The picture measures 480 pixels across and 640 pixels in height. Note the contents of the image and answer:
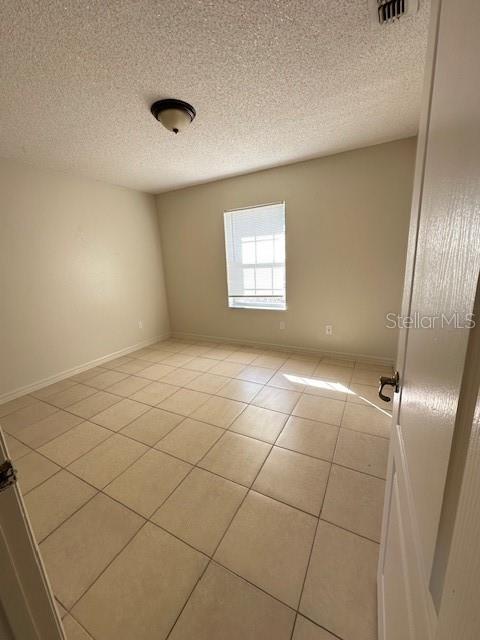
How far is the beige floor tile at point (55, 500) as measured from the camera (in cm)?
139

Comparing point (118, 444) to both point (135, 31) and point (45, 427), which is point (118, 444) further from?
point (135, 31)

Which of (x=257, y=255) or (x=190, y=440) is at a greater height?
(x=257, y=255)

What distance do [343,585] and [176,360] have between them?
118 inches

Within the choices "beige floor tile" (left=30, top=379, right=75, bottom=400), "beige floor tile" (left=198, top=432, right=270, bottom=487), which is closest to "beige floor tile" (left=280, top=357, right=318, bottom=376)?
"beige floor tile" (left=198, top=432, right=270, bottom=487)

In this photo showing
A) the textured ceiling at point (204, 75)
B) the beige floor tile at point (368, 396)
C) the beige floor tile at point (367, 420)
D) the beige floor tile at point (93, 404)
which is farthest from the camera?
the beige floor tile at point (93, 404)

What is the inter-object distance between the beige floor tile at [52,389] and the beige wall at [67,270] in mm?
136

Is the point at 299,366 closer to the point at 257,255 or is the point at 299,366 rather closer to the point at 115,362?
the point at 257,255

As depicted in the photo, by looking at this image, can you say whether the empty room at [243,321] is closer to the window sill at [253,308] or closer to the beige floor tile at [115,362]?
the window sill at [253,308]

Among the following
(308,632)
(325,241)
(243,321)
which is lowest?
(308,632)

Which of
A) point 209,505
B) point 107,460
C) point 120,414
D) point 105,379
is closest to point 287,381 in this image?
point 209,505

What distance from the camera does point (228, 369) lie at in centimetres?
328

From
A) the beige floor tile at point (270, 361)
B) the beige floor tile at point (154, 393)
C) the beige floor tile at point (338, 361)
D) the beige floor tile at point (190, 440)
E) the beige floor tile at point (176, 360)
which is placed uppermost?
the beige floor tile at point (338, 361)

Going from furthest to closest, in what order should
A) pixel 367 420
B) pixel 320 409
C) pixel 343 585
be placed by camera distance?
pixel 320 409 < pixel 367 420 < pixel 343 585

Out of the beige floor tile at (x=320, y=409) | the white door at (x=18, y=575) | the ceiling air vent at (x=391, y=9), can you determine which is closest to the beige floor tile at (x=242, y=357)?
the beige floor tile at (x=320, y=409)
